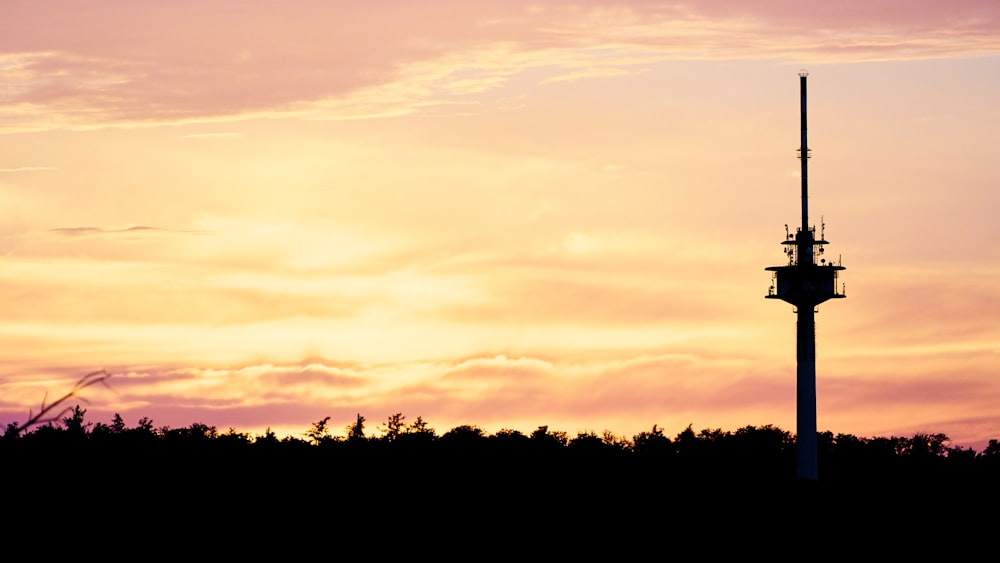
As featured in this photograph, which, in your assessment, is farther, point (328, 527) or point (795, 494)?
point (795, 494)

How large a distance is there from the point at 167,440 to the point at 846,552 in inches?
2806

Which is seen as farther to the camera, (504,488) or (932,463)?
(932,463)

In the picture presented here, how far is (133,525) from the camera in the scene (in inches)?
4542

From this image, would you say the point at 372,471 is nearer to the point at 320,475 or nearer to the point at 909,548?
the point at 320,475

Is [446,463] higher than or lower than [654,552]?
higher

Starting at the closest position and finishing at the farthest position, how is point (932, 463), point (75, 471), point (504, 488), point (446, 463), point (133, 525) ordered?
point (133, 525), point (75, 471), point (504, 488), point (446, 463), point (932, 463)

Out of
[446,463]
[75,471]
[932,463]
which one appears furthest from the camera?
[932,463]

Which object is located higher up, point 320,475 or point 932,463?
point 932,463

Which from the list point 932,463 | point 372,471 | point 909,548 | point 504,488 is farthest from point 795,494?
point 932,463

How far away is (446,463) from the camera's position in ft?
476

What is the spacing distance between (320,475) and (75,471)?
76.6 ft

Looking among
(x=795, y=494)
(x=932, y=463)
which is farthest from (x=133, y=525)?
(x=932, y=463)

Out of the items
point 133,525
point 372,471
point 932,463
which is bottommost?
point 133,525

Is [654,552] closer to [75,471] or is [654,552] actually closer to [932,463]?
[75,471]
